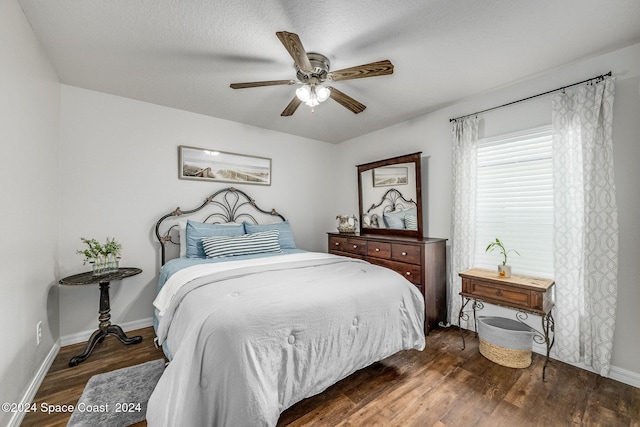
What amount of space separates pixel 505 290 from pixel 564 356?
76cm

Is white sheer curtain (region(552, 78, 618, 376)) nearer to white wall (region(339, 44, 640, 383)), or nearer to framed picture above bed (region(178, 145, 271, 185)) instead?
white wall (region(339, 44, 640, 383))

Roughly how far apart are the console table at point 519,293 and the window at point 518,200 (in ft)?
0.81

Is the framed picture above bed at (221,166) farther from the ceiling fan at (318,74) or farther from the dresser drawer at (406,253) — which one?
the dresser drawer at (406,253)

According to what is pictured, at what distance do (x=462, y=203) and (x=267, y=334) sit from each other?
253 centimetres

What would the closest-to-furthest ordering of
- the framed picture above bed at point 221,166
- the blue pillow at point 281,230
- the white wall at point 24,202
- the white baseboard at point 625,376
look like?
the white wall at point 24,202 < the white baseboard at point 625,376 < the framed picture above bed at point 221,166 < the blue pillow at point 281,230

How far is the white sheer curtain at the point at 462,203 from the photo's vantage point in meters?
2.88

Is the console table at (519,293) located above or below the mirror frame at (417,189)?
below

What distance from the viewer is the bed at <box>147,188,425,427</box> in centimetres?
131

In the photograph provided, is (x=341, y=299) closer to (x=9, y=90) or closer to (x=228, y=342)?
(x=228, y=342)

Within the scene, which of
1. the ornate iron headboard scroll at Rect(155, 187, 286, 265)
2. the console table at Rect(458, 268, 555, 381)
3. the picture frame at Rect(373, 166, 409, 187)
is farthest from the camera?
the picture frame at Rect(373, 166, 409, 187)

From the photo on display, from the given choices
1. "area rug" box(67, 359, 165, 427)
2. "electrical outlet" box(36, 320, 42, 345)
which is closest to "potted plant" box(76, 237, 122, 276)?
"electrical outlet" box(36, 320, 42, 345)

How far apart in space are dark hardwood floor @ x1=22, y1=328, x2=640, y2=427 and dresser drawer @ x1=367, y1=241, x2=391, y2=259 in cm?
112

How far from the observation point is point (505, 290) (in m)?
2.30

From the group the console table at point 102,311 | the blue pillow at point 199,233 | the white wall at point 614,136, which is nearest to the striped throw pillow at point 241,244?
the blue pillow at point 199,233
